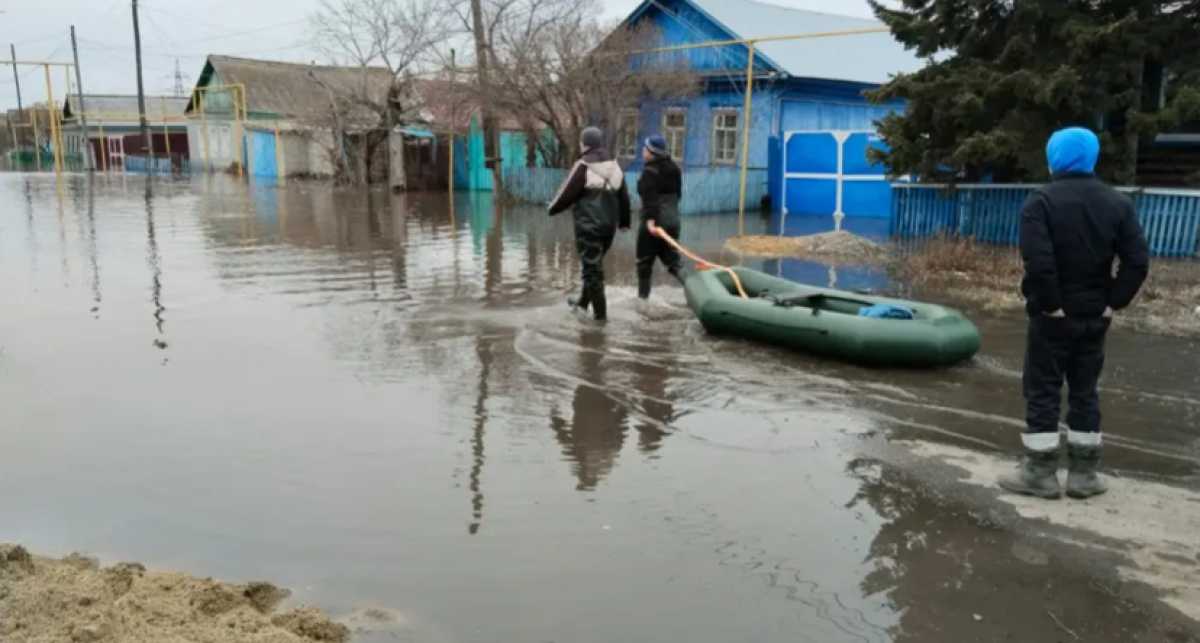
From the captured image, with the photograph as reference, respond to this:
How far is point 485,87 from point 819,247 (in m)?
11.7

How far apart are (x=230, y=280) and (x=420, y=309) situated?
3.09 metres

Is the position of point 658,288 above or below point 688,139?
below

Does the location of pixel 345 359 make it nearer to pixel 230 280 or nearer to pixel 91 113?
pixel 230 280

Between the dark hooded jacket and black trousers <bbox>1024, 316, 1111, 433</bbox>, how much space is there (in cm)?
7

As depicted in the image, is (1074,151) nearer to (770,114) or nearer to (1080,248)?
(1080,248)

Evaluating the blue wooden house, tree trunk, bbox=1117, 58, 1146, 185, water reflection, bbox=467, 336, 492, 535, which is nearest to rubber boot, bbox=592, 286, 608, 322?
water reflection, bbox=467, 336, 492, 535

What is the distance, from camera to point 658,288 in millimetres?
11195

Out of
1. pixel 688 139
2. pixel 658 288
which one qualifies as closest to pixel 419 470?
pixel 658 288

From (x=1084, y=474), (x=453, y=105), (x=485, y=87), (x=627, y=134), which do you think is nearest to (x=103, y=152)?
(x=453, y=105)

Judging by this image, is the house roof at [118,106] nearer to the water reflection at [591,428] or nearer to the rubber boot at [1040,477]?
the water reflection at [591,428]

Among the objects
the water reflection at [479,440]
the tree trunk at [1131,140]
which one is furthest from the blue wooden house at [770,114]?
the water reflection at [479,440]

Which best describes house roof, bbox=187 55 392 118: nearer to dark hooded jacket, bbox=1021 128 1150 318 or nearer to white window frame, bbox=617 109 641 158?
white window frame, bbox=617 109 641 158

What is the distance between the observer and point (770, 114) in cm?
2358

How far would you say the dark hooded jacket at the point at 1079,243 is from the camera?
4.59 meters
